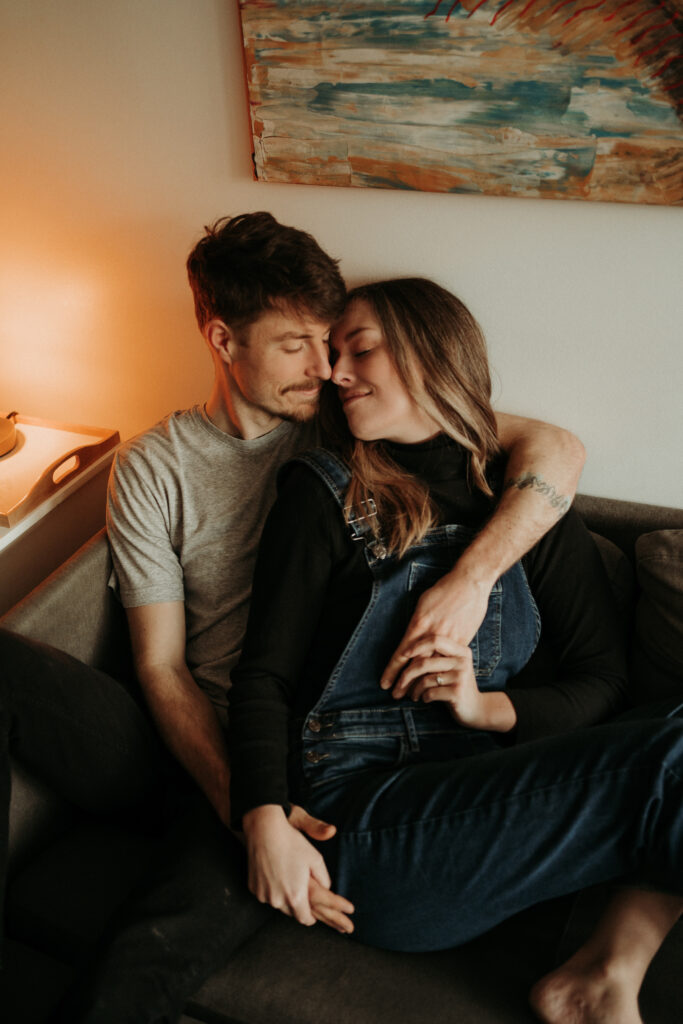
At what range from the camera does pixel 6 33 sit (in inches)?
63.8

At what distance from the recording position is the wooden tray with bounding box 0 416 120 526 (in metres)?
1.67

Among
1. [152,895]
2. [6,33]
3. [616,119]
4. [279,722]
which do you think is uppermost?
[6,33]

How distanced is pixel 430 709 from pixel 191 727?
1.41ft

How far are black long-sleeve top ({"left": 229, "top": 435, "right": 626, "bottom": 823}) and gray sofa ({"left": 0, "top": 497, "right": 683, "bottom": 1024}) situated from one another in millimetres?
102

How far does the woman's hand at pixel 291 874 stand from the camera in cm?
109

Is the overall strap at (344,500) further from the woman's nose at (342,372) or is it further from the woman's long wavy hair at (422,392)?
the woman's nose at (342,372)

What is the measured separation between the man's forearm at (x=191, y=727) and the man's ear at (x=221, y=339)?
60 cm

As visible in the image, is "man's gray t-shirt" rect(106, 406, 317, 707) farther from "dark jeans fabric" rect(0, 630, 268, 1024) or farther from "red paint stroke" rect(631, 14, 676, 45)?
"red paint stroke" rect(631, 14, 676, 45)

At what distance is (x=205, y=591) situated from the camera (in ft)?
4.97

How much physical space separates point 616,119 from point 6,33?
1277 millimetres

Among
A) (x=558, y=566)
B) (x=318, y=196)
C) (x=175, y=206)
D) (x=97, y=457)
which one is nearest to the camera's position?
(x=558, y=566)

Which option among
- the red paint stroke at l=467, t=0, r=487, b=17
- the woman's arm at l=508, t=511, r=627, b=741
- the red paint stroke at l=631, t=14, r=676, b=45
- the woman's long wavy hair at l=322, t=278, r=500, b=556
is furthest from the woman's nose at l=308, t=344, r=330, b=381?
the red paint stroke at l=631, t=14, r=676, b=45

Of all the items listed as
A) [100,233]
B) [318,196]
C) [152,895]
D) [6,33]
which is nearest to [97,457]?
[100,233]

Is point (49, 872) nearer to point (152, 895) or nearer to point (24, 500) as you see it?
point (152, 895)
